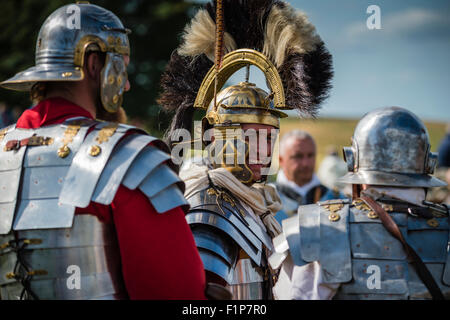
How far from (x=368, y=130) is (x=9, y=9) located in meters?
17.1

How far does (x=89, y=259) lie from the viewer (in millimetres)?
2645

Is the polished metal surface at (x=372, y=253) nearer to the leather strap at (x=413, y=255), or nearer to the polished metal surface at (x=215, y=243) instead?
the leather strap at (x=413, y=255)

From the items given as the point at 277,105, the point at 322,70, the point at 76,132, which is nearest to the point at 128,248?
the point at 76,132

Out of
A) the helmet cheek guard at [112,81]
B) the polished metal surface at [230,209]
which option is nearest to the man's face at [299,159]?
the polished metal surface at [230,209]

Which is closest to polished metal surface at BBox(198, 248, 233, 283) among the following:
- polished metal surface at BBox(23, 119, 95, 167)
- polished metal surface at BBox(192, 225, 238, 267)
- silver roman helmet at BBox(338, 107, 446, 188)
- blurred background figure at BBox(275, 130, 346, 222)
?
polished metal surface at BBox(192, 225, 238, 267)

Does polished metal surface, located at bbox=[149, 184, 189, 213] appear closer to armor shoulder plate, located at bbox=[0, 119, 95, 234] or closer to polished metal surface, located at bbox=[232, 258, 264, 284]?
armor shoulder plate, located at bbox=[0, 119, 95, 234]

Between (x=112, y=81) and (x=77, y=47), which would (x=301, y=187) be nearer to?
(x=112, y=81)

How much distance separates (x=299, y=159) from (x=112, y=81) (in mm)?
5355

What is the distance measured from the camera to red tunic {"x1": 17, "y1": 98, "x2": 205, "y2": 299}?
2.69m

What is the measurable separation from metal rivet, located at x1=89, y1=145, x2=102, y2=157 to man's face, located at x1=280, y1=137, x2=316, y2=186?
18.0ft

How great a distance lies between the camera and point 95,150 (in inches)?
107

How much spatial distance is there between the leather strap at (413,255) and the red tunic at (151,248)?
95 centimetres

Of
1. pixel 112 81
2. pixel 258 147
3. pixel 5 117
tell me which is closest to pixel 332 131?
pixel 5 117
